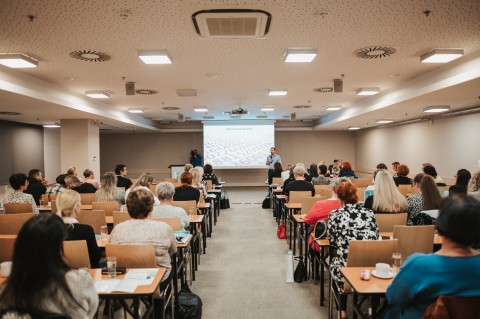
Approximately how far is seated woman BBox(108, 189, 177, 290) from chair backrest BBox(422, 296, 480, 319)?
2.04m

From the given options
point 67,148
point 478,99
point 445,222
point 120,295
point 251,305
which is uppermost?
point 478,99

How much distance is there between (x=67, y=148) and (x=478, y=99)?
10.6m

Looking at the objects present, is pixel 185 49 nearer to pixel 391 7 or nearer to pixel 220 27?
pixel 220 27

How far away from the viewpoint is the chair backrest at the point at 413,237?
3.19 meters

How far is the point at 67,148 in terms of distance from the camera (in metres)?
10.1

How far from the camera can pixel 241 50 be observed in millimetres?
4898

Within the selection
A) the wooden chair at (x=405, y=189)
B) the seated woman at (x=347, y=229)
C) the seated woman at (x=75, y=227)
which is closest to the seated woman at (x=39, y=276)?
the seated woman at (x=75, y=227)

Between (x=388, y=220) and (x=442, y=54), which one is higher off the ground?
(x=442, y=54)

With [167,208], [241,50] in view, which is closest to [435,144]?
[241,50]

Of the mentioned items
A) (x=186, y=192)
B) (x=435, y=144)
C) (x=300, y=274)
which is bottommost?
(x=300, y=274)

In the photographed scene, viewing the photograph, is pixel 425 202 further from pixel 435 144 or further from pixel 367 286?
pixel 435 144

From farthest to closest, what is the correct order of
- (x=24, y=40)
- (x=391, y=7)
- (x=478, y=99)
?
(x=478, y=99), (x=24, y=40), (x=391, y=7)

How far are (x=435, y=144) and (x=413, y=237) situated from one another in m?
7.83

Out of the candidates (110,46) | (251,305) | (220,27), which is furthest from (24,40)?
(251,305)
